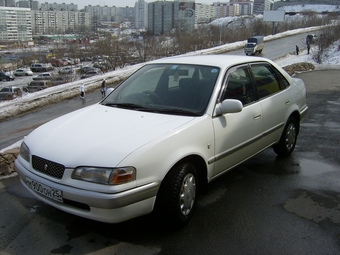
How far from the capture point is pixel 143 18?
639 feet

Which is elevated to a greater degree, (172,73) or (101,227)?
(172,73)

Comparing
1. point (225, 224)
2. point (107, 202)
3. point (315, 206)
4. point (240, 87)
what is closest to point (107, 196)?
point (107, 202)

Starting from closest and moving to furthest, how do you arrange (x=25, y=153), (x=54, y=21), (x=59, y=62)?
(x=25, y=153) < (x=59, y=62) < (x=54, y=21)

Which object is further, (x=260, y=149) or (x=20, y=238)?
(x=260, y=149)

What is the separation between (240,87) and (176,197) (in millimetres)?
1713

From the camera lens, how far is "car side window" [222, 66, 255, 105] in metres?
4.07

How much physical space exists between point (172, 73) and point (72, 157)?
179 cm

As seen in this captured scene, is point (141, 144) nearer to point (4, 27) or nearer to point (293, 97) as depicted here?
point (293, 97)

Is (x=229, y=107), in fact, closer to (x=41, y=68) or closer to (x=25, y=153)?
(x=25, y=153)

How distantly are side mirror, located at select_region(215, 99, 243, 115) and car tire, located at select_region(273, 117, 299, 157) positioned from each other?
1.77 metres

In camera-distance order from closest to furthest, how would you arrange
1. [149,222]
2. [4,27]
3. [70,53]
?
[149,222]
[70,53]
[4,27]

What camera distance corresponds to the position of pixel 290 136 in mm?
5410

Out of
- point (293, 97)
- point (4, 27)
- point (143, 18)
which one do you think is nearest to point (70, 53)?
point (293, 97)

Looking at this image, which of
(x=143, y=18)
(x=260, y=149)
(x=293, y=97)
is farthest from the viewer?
(x=143, y=18)
